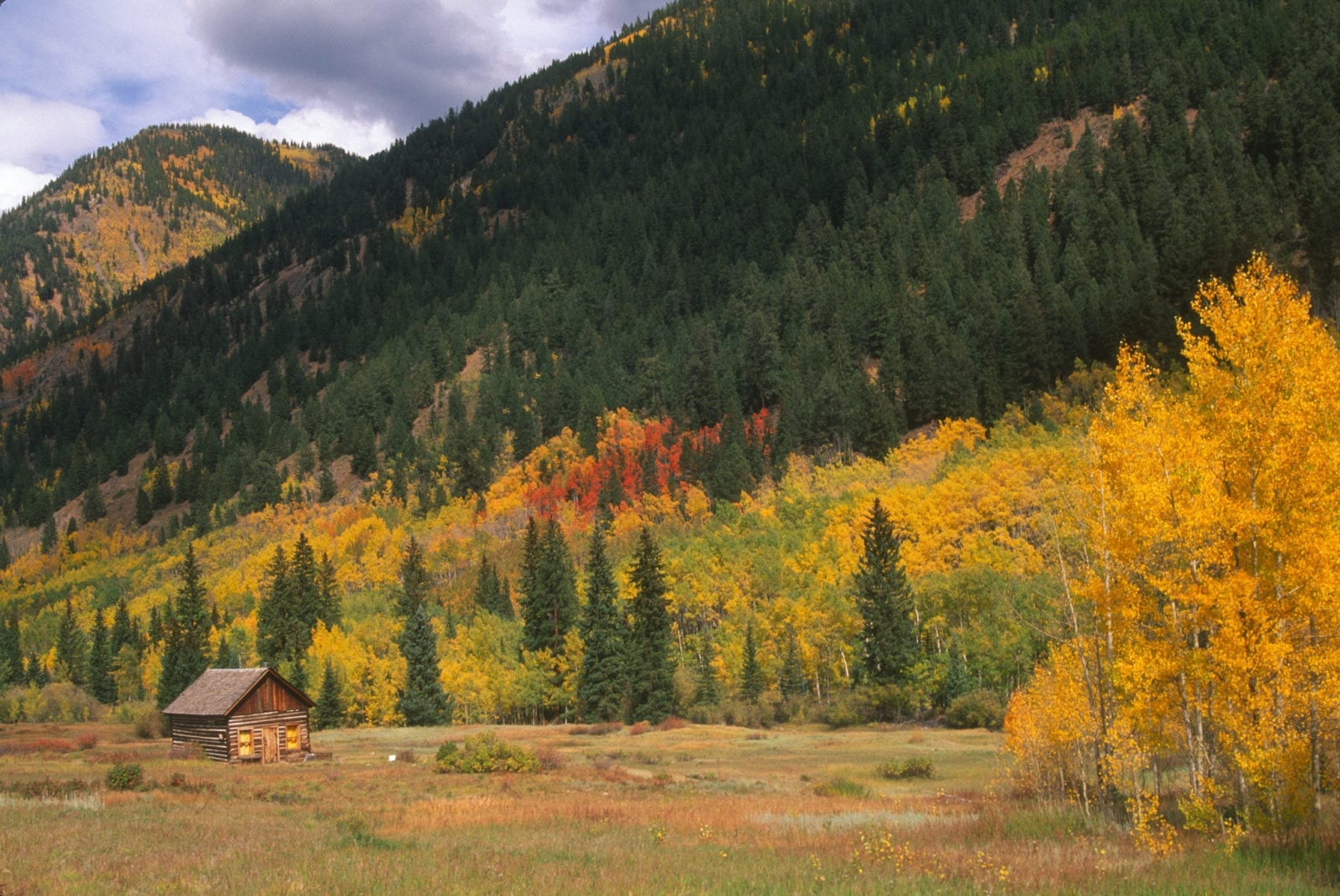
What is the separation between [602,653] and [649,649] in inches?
167

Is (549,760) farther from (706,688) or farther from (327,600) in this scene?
(327,600)

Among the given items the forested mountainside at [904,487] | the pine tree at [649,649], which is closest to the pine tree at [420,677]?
the forested mountainside at [904,487]

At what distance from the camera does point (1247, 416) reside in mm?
16266

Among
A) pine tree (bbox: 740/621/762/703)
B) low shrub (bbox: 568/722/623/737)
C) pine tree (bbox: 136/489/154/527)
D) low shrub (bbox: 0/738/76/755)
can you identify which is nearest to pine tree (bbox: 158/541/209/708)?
low shrub (bbox: 0/738/76/755)

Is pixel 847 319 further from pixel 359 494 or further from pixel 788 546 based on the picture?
pixel 359 494

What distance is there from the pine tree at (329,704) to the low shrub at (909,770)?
57.7 m

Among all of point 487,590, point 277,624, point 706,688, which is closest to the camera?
point 706,688

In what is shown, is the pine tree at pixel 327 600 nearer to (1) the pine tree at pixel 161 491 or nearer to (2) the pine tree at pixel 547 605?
(2) the pine tree at pixel 547 605

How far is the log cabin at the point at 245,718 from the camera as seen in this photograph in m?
48.9

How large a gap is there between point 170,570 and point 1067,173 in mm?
174039

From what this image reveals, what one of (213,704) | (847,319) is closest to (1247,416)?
(213,704)

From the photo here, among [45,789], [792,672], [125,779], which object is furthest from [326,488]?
[45,789]

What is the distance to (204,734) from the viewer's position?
50.9 m

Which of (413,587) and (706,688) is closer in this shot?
(706,688)
